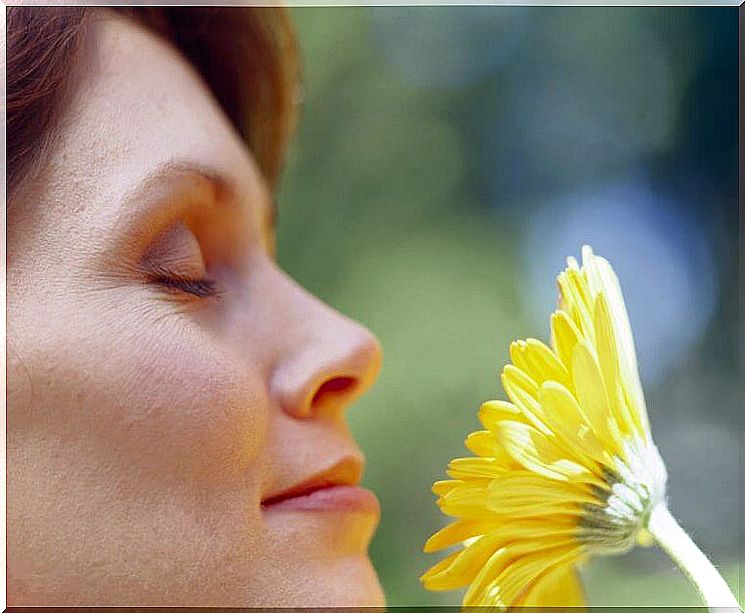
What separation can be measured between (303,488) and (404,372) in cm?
16

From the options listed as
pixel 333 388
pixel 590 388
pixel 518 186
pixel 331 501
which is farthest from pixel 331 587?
pixel 518 186

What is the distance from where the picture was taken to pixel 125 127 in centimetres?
81

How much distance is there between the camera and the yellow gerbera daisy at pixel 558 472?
816mm

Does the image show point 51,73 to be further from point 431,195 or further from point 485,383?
point 485,383

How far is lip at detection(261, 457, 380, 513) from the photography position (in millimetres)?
823

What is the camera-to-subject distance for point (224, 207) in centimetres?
84

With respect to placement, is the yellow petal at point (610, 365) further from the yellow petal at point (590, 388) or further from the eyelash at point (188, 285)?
the eyelash at point (188, 285)

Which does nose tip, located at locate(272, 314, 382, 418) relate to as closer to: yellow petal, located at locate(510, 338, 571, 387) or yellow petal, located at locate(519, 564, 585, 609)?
yellow petal, located at locate(510, 338, 571, 387)

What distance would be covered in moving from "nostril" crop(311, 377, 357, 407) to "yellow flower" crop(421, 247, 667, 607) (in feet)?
0.44

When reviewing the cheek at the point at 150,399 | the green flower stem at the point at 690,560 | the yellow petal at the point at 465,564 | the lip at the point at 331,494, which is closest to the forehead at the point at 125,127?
the cheek at the point at 150,399

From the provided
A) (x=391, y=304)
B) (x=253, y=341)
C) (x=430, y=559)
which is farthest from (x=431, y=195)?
(x=430, y=559)

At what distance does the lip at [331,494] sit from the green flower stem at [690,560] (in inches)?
10.3

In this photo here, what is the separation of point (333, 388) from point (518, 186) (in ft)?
0.92

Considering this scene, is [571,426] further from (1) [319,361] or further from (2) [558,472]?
(1) [319,361]
